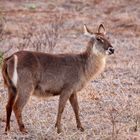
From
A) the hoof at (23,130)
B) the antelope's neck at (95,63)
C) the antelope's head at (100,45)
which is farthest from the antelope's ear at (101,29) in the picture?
the hoof at (23,130)

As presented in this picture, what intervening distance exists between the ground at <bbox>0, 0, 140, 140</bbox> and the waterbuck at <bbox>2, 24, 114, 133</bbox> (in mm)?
410

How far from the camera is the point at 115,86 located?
11.8m

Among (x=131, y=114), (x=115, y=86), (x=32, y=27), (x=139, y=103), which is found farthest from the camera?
(x=32, y=27)

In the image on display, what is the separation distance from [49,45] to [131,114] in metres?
6.77

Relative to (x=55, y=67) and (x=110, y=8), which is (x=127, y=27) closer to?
(x=110, y=8)

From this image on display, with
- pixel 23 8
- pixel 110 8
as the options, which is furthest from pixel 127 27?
pixel 23 8

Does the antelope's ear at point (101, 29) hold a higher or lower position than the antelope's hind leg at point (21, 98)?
higher

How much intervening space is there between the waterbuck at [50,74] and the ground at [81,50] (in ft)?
1.34

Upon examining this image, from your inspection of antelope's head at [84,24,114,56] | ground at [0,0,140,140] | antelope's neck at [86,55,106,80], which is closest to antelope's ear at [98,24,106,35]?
antelope's head at [84,24,114,56]

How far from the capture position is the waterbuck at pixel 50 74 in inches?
322

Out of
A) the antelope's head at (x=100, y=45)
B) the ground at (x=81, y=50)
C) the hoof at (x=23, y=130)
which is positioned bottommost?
the ground at (x=81, y=50)

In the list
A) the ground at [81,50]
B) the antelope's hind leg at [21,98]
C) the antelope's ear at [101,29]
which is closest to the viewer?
the antelope's hind leg at [21,98]

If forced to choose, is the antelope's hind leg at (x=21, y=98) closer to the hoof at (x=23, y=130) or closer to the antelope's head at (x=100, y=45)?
the hoof at (x=23, y=130)

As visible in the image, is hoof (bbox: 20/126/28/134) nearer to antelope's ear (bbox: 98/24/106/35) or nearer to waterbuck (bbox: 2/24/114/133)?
waterbuck (bbox: 2/24/114/133)
